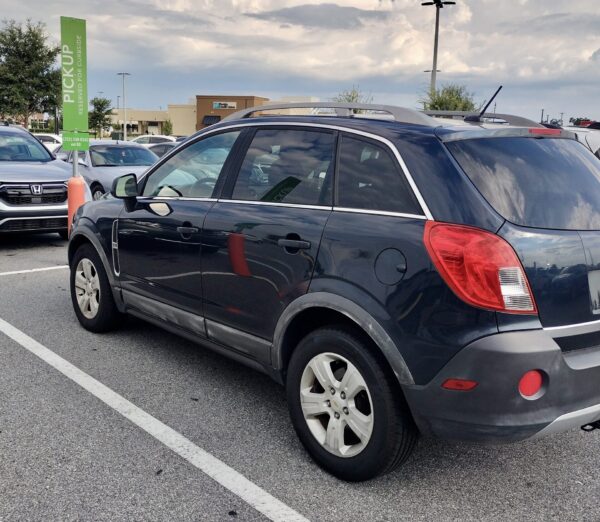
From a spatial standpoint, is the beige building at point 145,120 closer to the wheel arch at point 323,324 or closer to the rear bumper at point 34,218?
the rear bumper at point 34,218

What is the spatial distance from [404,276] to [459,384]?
49cm

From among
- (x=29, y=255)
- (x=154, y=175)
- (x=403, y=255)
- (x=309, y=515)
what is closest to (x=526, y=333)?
(x=403, y=255)

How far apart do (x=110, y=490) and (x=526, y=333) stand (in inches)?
77.7

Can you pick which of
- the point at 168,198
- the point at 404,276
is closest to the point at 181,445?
the point at 404,276

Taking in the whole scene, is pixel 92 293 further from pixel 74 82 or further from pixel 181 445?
pixel 74 82

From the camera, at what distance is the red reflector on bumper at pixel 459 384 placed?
2545 mm

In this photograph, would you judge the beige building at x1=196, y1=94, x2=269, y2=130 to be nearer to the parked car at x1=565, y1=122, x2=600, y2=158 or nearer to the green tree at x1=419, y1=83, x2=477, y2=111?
the green tree at x1=419, y1=83, x2=477, y2=111

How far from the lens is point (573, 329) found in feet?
8.72

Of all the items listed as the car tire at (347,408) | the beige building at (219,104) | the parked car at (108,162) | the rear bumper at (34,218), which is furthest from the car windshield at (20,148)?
the beige building at (219,104)

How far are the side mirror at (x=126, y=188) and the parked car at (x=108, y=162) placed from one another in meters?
7.99

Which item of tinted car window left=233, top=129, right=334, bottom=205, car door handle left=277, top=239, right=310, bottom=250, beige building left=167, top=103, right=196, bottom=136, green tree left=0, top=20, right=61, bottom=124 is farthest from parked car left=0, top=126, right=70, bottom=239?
beige building left=167, top=103, right=196, bottom=136

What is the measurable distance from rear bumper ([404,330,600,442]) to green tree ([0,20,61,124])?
38074mm

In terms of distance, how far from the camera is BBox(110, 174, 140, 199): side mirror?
178 inches

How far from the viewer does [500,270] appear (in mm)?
2549
